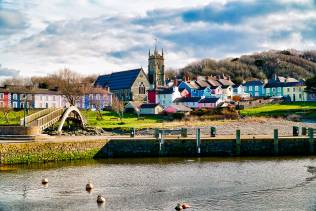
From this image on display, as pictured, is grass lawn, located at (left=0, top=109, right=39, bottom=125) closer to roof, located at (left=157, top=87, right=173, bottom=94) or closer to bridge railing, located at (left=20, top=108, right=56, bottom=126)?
bridge railing, located at (left=20, top=108, right=56, bottom=126)

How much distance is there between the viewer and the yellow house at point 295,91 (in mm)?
127500

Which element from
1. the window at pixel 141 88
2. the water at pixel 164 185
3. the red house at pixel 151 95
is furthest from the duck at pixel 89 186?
the window at pixel 141 88

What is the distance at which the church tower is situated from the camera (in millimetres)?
153500

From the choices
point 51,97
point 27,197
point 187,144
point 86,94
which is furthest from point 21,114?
point 27,197

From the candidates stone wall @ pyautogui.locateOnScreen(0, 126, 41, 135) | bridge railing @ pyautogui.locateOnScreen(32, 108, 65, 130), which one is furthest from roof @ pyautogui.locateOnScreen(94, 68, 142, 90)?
stone wall @ pyautogui.locateOnScreen(0, 126, 41, 135)

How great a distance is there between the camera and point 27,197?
99.7 ft

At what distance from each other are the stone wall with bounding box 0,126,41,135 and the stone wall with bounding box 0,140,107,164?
410 cm

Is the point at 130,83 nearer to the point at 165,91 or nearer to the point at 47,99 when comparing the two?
the point at 165,91

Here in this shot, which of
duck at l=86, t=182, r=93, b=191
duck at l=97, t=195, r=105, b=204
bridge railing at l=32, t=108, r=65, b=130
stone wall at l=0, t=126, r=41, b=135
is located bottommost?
duck at l=97, t=195, r=105, b=204

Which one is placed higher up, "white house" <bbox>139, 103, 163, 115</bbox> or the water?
"white house" <bbox>139, 103, 163, 115</bbox>

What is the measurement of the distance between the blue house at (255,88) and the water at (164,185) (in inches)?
3909

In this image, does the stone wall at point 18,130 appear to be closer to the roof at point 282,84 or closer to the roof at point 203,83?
the roof at point 203,83

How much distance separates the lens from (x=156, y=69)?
154 meters

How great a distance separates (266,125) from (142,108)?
117 feet
